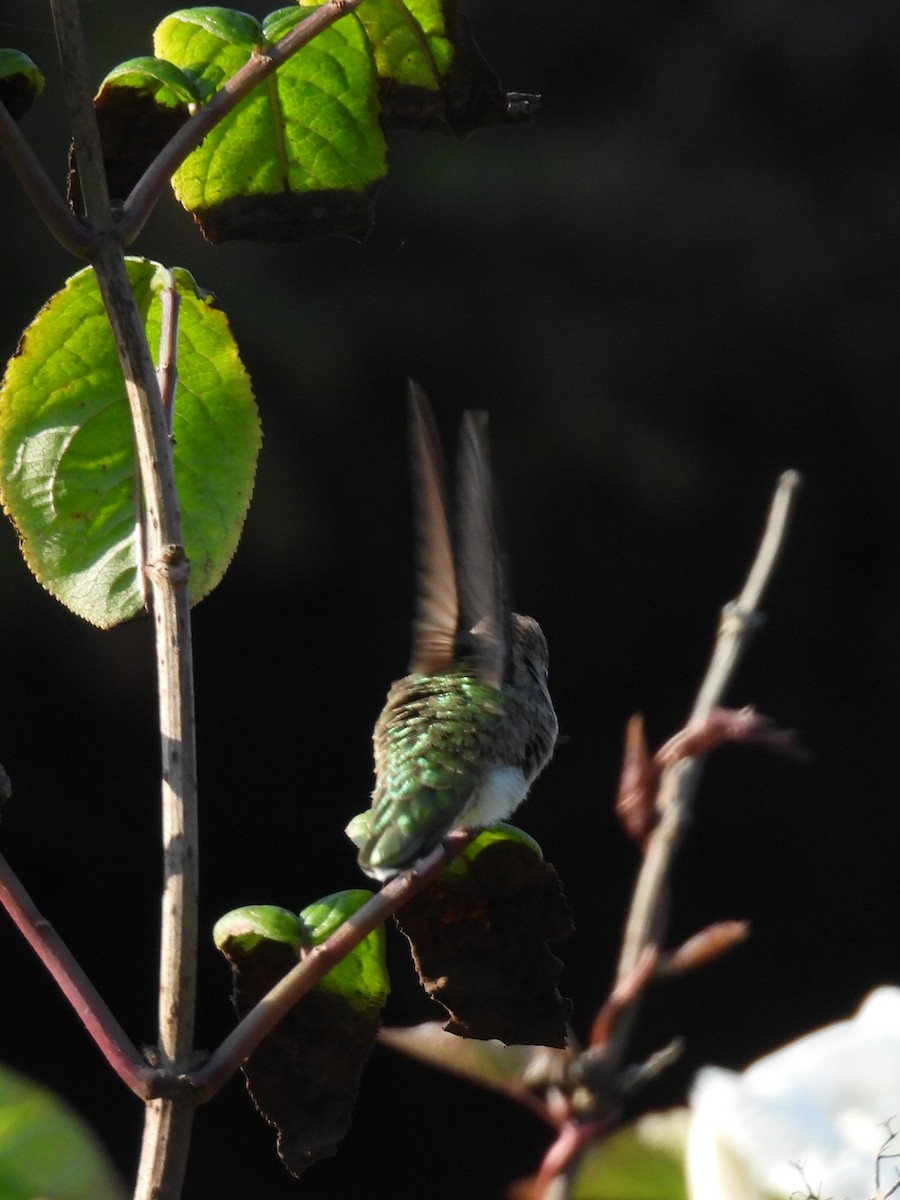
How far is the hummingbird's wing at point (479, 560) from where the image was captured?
0.84 m

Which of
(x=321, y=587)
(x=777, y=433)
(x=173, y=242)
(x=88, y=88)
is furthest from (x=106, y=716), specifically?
(x=88, y=88)

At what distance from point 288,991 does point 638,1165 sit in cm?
23

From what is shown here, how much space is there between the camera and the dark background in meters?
2.15

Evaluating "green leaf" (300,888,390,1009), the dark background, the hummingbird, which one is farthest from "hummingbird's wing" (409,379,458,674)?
the dark background

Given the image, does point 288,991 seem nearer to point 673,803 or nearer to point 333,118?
point 673,803

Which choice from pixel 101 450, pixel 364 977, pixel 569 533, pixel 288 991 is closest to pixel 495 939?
pixel 364 977

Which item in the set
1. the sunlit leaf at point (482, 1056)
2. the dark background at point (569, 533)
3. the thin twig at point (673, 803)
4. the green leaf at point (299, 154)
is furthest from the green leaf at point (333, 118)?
the dark background at point (569, 533)

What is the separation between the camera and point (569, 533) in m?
2.33

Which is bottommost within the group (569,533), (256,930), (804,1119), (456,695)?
(569,533)

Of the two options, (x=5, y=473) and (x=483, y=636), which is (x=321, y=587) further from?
(x=5, y=473)

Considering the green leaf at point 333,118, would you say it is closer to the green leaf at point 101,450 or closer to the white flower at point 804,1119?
the green leaf at point 101,450

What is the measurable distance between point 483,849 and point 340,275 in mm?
1654

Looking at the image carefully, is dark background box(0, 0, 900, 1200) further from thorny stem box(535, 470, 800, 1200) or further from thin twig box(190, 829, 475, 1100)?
thin twig box(190, 829, 475, 1100)

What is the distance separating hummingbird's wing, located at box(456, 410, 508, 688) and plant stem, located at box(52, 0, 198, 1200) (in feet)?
0.90
